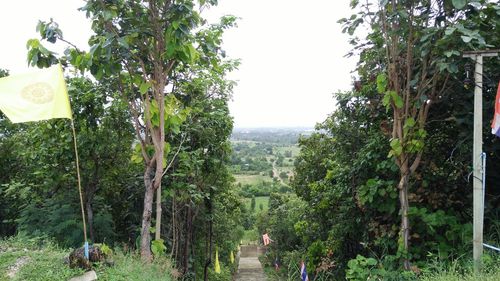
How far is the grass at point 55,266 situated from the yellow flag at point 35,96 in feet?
5.77

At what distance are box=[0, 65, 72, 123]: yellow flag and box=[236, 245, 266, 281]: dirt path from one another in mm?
23197

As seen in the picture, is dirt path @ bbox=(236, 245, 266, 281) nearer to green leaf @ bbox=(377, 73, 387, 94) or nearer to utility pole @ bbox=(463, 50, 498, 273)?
green leaf @ bbox=(377, 73, 387, 94)

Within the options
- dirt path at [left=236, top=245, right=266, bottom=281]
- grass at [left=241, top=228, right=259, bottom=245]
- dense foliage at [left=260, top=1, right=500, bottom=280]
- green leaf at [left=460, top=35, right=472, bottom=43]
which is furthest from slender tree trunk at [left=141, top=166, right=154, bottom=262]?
grass at [left=241, top=228, right=259, bottom=245]

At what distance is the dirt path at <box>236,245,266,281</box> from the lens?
27.6 m

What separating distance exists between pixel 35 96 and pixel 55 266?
2.03 m

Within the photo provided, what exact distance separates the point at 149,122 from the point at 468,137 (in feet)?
13.6

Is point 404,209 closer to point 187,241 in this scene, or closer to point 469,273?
point 469,273

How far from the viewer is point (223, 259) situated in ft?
78.5

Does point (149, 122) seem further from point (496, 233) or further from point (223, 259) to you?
point (223, 259)

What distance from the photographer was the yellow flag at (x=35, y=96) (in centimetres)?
462

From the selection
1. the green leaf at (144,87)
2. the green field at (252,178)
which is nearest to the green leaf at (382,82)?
the green leaf at (144,87)

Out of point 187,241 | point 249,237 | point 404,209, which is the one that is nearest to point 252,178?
point 249,237

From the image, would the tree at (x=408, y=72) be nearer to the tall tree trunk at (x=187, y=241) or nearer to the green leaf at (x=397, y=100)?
the green leaf at (x=397, y=100)

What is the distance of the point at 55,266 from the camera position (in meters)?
4.83
